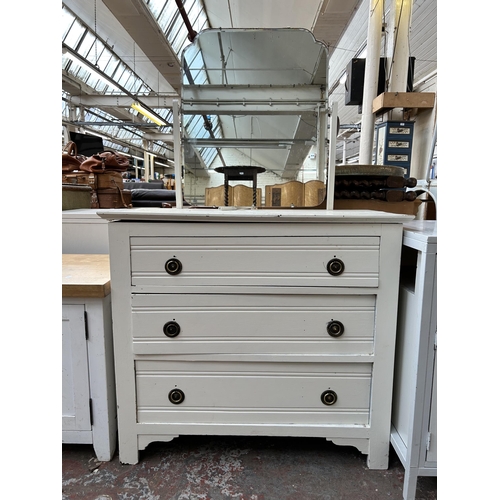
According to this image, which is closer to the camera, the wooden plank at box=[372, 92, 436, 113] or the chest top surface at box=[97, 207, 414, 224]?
the chest top surface at box=[97, 207, 414, 224]

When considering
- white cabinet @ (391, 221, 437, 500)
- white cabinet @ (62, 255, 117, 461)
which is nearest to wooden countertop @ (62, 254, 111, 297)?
white cabinet @ (62, 255, 117, 461)

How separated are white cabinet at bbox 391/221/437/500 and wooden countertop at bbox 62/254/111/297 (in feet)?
3.18

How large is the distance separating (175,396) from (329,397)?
521 mm

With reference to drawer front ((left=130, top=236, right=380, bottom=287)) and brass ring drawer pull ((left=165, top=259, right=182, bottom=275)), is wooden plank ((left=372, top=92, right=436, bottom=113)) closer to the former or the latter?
drawer front ((left=130, top=236, right=380, bottom=287))

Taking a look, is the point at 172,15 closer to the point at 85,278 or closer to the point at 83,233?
the point at 83,233

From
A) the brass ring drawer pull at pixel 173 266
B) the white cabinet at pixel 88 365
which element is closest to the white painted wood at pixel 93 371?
the white cabinet at pixel 88 365

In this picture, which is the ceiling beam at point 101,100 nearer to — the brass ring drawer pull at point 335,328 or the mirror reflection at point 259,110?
the mirror reflection at point 259,110

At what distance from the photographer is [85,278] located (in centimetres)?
103

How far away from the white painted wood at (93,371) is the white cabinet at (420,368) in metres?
0.97

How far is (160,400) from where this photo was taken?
3.36 feet

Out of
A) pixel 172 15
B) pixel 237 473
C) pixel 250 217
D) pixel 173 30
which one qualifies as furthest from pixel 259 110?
pixel 173 30

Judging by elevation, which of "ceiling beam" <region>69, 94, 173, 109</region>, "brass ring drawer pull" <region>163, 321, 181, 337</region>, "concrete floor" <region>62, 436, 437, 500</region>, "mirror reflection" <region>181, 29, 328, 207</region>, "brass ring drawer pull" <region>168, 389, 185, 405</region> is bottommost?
"concrete floor" <region>62, 436, 437, 500</region>

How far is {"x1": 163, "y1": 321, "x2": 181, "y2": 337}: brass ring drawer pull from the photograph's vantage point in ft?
3.21

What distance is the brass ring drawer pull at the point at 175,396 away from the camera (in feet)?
3.35
